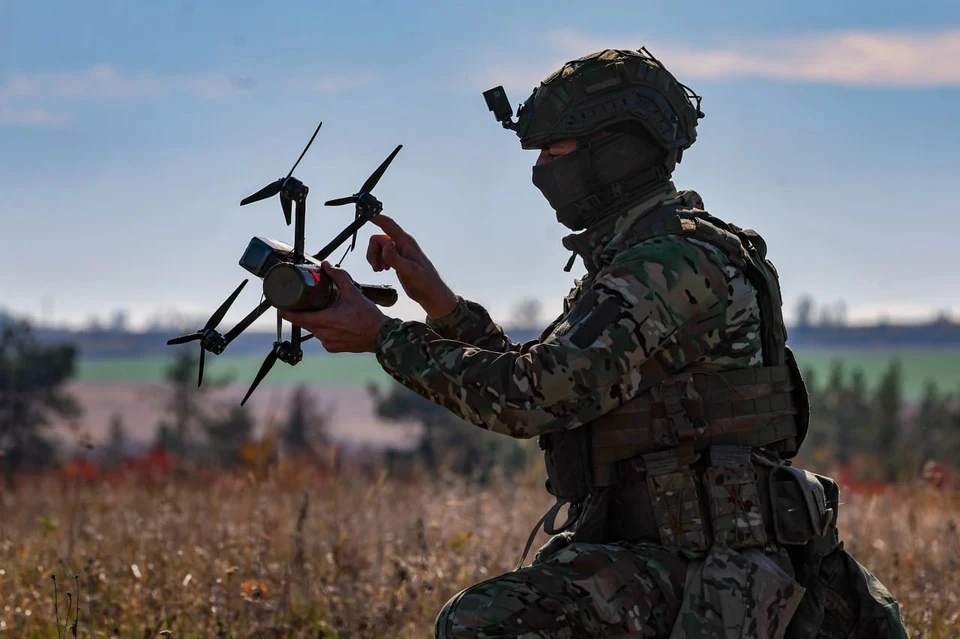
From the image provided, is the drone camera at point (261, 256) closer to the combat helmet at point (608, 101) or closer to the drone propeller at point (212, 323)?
the drone propeller at point (212, 323)

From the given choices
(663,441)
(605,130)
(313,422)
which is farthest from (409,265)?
(313,422)

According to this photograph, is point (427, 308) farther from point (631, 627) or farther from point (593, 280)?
point (631, 627)

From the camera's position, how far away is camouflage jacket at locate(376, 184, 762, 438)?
12.7 ft

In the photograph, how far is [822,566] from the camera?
4320 mm

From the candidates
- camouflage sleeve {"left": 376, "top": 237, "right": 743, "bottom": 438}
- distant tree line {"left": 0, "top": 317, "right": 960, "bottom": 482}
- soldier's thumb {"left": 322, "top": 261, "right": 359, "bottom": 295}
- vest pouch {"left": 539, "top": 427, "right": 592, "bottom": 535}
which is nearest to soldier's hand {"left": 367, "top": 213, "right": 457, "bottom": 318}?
soldier's thumb {"left": 322, "top": 261, "right": 359, "bottom": 295}

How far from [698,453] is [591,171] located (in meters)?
1.04

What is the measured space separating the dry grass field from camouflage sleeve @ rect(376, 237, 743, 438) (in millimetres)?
1303

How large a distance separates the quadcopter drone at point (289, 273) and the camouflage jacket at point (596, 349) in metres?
0.28

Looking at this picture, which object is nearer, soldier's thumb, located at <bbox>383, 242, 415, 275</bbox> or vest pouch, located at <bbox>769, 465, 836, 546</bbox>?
vest pouch, located at <bbox>769, 465, 836, 546</bbox>

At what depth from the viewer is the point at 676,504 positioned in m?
4.05

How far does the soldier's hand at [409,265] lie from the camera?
435 cm

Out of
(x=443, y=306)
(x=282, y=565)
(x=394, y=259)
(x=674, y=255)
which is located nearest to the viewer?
(x=674, y=255)

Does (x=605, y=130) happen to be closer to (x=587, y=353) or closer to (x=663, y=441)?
(x=587, y=353)

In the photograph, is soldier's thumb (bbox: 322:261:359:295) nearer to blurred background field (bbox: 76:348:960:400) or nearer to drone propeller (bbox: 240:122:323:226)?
drone propeller (bbox: 240:122:323:226)
